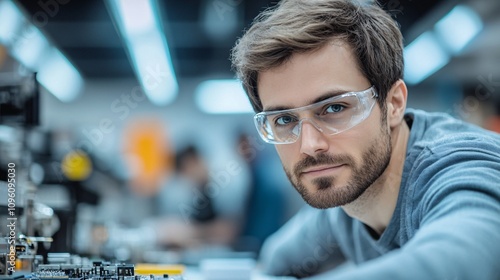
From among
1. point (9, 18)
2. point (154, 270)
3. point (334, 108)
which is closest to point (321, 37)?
point (334, 108)

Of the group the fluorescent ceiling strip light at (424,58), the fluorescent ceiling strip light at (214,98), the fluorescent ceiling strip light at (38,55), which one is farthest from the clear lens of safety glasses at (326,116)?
the fluorescent ceiling strip light at (214,98)

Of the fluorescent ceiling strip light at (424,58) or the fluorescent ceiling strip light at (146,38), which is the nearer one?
the fluorescent ceiling strip light at (146,38)

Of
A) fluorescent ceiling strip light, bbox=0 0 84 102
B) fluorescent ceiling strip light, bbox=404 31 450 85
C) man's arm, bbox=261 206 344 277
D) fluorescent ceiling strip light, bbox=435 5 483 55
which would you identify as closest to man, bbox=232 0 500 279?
man's arm, bbox=261 206 344 277

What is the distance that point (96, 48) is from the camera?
5770mm

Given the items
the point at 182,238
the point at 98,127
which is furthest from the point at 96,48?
the point at 182,238

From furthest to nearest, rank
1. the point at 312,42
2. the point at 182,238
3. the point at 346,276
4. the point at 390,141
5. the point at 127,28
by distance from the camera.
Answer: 1. the point at 182,238
2. the point at 127,28
3. the point at 390,141
4. the point at 312,42
5. the point at 346,276

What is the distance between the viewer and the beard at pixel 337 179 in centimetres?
105

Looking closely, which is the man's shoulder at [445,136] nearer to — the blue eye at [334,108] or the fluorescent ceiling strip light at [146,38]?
the blue eye at [334,108]

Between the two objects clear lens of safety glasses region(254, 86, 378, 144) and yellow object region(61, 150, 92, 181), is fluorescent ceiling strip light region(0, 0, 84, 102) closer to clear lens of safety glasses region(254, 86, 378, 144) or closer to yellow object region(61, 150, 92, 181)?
yellow object region(61, 150, 92, 181)

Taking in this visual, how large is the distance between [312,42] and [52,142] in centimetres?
214

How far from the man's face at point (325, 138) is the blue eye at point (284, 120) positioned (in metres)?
0.04

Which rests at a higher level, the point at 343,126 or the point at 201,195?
the point at 343,126

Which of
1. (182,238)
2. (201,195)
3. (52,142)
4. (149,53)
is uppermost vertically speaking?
(149,53)

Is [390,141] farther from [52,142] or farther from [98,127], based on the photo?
[98,127]
